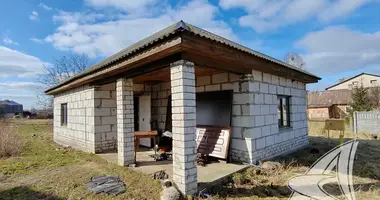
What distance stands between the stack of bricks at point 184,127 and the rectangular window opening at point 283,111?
4.66 m

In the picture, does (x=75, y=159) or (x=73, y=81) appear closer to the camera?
(x=75, y=159)

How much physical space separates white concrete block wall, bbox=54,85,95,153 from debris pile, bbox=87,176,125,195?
324cm

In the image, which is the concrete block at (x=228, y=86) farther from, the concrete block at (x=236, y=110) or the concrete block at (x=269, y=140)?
the concrete block at (x=269, y=140)

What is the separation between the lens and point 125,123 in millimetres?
5770

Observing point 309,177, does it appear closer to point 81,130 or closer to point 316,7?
point 316,7

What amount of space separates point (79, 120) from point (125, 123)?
13.9 feet

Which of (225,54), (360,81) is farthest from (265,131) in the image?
(360,81)

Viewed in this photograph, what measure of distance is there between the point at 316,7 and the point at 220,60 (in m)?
5.33

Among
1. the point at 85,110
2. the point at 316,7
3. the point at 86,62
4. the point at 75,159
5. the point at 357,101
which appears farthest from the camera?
the point at 86,62

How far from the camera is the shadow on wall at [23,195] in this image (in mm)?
4094

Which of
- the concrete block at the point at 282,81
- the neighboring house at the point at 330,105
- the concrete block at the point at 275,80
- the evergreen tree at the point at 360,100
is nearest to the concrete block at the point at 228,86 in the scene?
the concrete block at the point at 275,80

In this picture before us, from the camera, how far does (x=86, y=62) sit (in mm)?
27875

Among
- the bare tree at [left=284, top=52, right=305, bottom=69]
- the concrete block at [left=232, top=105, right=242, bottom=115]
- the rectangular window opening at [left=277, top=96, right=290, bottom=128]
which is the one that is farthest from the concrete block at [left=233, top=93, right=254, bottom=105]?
the bare tree at [left=284, top=52, right=305, bottom=69]

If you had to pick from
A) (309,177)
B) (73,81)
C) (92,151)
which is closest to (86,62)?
(73,81)
